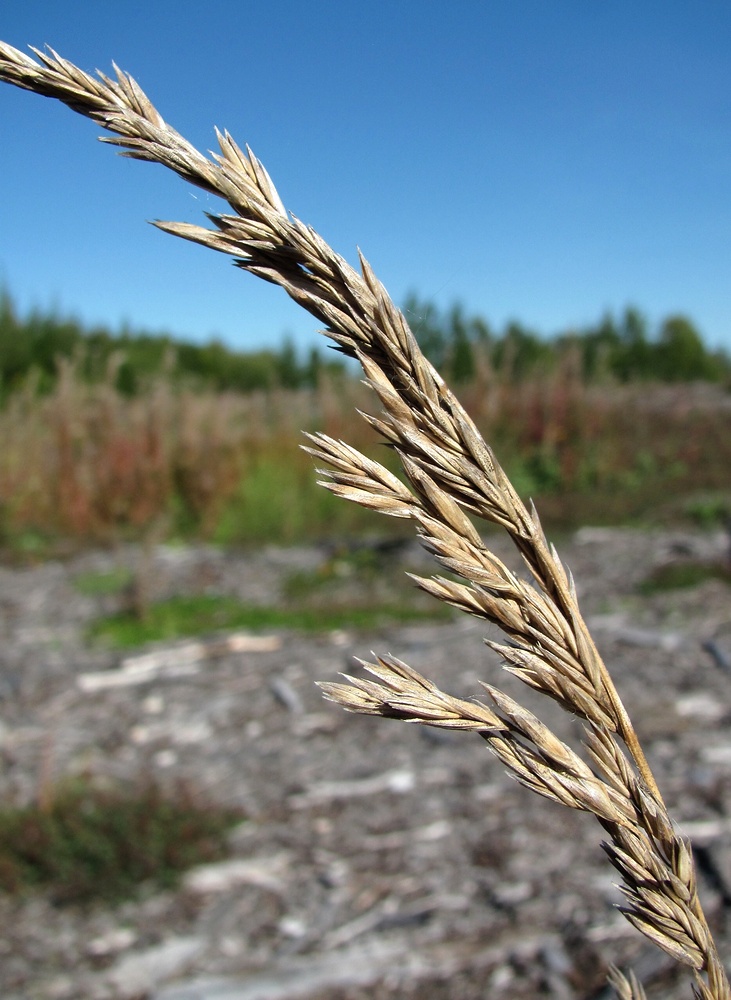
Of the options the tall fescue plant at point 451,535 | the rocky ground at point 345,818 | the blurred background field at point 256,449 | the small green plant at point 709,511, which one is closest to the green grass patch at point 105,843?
the rocky ground at point 345,818

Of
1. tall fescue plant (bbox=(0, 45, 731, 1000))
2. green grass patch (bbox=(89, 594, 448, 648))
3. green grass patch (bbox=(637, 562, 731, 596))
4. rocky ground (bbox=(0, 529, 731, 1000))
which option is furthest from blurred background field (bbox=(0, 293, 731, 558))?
tall fescue plant (bbox=(0, 45, 731, 1000))

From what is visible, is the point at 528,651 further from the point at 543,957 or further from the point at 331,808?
the point at 331,808

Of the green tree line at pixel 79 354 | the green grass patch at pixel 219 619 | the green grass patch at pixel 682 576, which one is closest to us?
the green grass patch at pixel 219 619

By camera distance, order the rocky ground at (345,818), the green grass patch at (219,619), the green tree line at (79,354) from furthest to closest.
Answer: the green tree line at (79,354)
the green grass patch at (219,619)
the rocky ground at (345,818)

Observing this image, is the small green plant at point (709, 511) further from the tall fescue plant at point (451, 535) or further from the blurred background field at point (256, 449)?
the tall fescue plant at point (451, 535)

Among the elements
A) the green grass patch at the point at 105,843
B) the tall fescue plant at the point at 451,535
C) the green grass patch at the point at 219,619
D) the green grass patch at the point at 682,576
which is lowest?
the green grass patch at the point at 105,843

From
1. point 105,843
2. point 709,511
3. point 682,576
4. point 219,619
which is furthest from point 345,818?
point 709,511

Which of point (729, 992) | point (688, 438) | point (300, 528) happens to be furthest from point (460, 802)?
point (688, 438)
